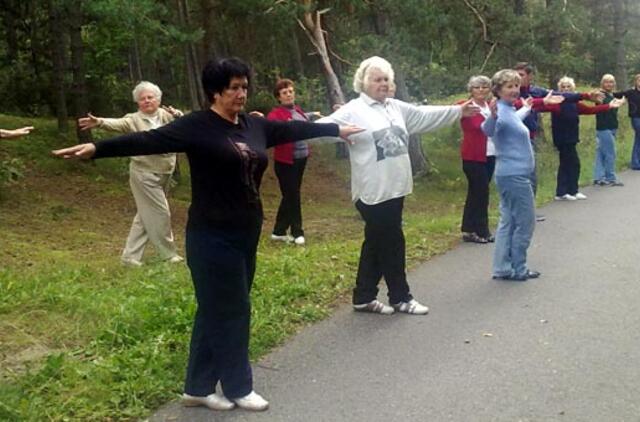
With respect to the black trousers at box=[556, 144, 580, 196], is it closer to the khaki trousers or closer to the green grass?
the green grass

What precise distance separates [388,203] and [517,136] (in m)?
1.86

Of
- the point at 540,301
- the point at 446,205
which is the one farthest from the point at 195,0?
the point at 540,301

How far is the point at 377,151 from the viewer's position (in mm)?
6414

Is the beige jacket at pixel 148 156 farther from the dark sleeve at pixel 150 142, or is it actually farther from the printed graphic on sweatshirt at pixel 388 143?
the dark sleeve at pixel 150 142

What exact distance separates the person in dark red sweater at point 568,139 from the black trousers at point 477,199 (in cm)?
345

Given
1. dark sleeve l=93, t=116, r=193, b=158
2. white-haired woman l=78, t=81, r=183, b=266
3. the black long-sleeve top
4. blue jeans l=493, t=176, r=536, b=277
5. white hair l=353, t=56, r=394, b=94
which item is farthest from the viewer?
white-haired woman l=78, t=81, r=183, b=266

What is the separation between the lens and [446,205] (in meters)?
14.7

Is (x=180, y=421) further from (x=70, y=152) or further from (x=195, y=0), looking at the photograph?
(x=195, y=0)

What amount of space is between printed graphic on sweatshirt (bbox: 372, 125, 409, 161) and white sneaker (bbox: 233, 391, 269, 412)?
2287 mm

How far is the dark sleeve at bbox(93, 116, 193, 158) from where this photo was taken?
443cm

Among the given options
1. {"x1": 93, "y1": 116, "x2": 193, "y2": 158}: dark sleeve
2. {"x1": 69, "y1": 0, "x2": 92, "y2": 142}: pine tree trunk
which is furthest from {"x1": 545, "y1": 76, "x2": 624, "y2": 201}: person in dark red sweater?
{"x1": 93, "y1": 116, "x2": 193, "y2": 158}: dark sleeve

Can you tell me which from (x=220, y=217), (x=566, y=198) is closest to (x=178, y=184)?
(x=566, y=198)

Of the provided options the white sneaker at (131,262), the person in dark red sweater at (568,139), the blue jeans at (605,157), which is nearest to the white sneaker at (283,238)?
the white sneaker at (131,262)

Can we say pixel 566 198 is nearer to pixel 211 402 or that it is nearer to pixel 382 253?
pixel 382 253
